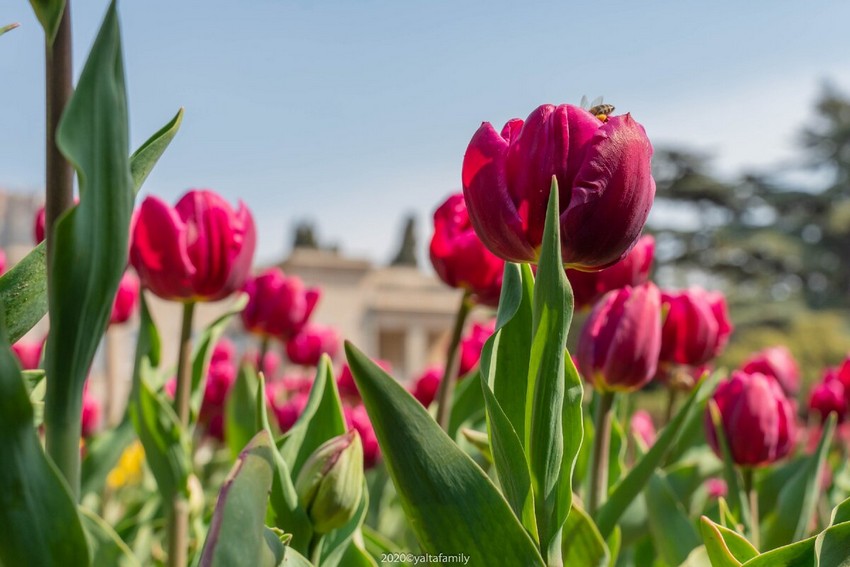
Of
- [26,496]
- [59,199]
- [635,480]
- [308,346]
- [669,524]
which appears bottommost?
[308,346]

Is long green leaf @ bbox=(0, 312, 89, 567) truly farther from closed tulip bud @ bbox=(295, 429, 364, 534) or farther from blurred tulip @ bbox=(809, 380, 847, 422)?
blurred tulip @ bbox=(809, 380, 847, 422)

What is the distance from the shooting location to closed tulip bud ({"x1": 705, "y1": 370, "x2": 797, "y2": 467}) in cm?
103

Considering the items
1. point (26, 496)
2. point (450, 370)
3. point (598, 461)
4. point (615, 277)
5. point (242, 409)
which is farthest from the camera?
point (242, 409)

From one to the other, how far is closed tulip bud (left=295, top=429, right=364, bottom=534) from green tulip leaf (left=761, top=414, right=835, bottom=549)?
634 mm

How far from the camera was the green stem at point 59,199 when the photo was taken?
411mm

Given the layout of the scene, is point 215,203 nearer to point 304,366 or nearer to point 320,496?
point 320,496

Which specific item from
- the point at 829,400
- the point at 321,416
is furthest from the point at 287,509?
the point at 829,400

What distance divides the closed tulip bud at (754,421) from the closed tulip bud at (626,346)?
0.24m

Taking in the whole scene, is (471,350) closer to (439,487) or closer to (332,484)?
(332,484)

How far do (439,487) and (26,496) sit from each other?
0.21 metres

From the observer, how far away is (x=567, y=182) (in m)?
0.55

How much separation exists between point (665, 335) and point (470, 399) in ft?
1.04

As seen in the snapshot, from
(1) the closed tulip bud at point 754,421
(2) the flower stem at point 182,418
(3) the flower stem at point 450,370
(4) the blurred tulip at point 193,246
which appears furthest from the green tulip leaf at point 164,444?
(1) the closed tulip bud at point 754,421

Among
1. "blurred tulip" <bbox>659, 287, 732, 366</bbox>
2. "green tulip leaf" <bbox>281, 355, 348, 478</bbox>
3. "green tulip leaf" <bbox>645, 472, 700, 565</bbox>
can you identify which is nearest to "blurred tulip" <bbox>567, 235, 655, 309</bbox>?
"blurred tulip" <bbox>659, 287, 732, 366</bbox>
